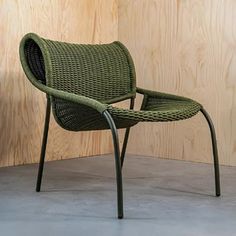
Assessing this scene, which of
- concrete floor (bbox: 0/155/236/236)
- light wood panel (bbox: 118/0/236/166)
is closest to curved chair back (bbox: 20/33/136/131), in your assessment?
concrete floor (bbox: 0/155/236/236)

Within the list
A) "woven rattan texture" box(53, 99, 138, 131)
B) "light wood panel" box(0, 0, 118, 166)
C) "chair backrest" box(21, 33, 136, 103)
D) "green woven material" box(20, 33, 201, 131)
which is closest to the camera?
"green woven material" box(20, 33, 201, 131)

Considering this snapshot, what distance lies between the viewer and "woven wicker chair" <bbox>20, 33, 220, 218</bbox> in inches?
70.9

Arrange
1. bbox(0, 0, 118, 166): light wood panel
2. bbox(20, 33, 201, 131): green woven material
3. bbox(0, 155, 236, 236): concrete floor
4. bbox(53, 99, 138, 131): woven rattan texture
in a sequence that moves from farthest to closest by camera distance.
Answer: bbox(0, 0, 118, 166): light wood panel → bbox(53, 99, 138, 131): woven rattan texture → bbox(20, 33, 201, 131): green woven material → bbox(0, 155, 236, 236): concrete floor

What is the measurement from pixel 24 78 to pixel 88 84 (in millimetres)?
662

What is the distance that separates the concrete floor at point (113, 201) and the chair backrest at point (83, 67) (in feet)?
1.40

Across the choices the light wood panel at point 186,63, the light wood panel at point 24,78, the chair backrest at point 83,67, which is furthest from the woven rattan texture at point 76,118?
the light wood panel at point 186,63

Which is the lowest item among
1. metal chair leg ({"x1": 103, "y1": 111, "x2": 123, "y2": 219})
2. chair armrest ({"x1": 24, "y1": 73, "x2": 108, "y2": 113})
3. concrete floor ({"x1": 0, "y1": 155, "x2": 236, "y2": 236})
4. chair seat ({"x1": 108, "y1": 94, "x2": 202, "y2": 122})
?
concrete floor ({"x1": 0, "y1": 155, "x2": 236, "y2": 236})

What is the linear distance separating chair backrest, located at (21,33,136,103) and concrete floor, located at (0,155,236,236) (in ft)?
1.40

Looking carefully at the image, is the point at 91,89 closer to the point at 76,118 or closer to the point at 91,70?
the point at 91,70

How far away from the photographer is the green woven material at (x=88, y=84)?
1841 mm

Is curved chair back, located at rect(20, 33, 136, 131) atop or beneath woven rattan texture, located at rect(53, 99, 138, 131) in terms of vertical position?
atop

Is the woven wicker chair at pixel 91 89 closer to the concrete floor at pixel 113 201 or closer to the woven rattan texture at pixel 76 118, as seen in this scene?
the woven rattan texture at pixel 76 118

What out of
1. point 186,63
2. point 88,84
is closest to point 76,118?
point 88,84

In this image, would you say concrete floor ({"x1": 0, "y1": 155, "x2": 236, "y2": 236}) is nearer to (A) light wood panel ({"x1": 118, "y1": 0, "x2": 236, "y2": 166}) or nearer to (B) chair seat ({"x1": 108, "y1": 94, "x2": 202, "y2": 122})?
(A) light wood panel ({"x1": 118, "y1": 0, "x2": 236, "y2": 166})
